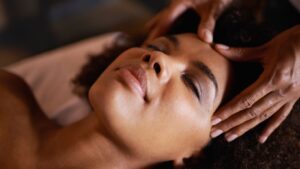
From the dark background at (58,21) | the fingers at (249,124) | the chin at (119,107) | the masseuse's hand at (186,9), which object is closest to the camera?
the chin at (119,107)

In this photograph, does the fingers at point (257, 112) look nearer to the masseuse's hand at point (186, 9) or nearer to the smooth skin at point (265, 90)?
the smooth skin at point (265, 90)

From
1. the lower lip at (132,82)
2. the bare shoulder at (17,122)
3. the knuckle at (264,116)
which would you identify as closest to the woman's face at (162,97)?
the lower lip at (132,82)

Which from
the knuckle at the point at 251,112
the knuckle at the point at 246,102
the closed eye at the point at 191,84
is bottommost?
the knuckle at the point at 251,112

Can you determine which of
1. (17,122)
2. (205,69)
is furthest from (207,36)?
(17,122)

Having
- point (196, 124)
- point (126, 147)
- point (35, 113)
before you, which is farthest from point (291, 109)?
point (35, 113)

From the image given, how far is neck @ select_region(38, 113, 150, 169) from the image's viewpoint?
106 centimetres

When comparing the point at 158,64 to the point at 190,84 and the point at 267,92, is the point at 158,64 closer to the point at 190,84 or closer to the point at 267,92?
the point at 190,84

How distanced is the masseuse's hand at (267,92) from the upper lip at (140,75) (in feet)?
0.69

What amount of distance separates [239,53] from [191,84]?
18 centimetres

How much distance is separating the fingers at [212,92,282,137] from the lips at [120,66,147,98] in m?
0.23

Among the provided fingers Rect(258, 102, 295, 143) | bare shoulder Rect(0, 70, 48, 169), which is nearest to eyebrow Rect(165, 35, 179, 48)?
fingers Rect(258, 102, 295, 143)

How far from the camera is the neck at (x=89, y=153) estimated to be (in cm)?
106

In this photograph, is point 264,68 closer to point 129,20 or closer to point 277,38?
point 277,38

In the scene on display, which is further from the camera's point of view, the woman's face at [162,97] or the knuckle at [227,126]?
the knuckle at [227,126]
